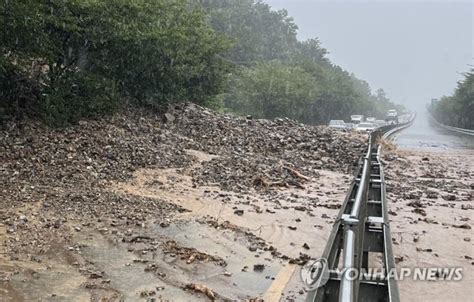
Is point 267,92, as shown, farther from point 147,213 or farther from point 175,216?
point 147,213

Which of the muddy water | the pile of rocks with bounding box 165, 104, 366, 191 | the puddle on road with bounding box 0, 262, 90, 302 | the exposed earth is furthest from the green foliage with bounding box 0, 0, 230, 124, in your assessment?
the puddle on road with bounding box 0, 262, 90, 302

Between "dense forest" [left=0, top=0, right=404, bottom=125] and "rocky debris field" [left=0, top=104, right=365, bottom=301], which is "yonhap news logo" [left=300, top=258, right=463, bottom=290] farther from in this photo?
"dense forest" [left=0, top=0, right=404, bottom=125]

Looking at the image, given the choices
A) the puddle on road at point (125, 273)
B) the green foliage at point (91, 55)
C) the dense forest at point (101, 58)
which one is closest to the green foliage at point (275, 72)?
the dense forest at point (101, 58)

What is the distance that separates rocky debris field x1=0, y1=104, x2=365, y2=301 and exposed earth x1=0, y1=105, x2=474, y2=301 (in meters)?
0.03

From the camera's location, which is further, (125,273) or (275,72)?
(275,72)

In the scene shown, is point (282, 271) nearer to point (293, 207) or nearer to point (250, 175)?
point (293, 207)

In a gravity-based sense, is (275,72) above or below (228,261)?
above

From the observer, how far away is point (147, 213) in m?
8.92

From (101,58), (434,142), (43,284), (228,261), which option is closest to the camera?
(43,284)

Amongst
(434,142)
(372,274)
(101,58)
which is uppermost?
(101,58)

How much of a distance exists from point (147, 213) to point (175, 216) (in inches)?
19.5

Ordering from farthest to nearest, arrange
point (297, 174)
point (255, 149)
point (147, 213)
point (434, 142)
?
point (434, 142) < point (255, 149) < point (297, 174) < point (147, 213)

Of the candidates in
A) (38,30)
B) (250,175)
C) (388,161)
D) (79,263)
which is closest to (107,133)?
(38,30)

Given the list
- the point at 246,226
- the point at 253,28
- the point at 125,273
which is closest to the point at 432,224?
the point at 246,226
